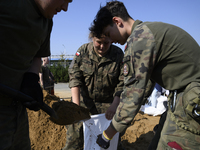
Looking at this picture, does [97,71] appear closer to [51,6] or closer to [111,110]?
[111,110]

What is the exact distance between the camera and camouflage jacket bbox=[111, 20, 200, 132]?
1282 millimetres

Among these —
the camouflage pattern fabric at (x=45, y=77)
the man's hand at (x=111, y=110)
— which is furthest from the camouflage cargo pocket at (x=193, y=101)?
the camouflage pattern fabric at (x=45, y=77)

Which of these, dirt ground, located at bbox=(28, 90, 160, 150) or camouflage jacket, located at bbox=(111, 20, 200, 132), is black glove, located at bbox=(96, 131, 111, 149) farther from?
dirt ground, located at bbox=(28, 90, 160, 150)

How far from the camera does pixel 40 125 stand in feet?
11.9

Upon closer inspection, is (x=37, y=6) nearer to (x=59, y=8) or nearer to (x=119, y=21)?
(x=59, y=8)

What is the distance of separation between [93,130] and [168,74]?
142cm

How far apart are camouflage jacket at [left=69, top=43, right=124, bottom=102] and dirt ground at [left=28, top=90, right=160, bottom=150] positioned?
137 centimetres

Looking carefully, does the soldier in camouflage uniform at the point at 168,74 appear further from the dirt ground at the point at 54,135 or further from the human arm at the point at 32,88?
the dirt ground at the point at 54,135

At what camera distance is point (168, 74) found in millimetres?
1348

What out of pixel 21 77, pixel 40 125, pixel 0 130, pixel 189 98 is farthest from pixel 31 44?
pixel 40 125

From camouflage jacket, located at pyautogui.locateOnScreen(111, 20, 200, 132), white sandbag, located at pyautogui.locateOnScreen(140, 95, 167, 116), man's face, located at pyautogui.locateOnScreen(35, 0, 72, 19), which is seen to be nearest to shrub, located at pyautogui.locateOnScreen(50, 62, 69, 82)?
white sandbag, located at pyautogui.locateOnScreen(140, 95, 167, 116)

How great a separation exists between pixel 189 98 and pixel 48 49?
1326 millimetres

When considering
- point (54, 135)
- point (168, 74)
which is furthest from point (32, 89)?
point (54, 135)

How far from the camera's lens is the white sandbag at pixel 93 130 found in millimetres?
2184
